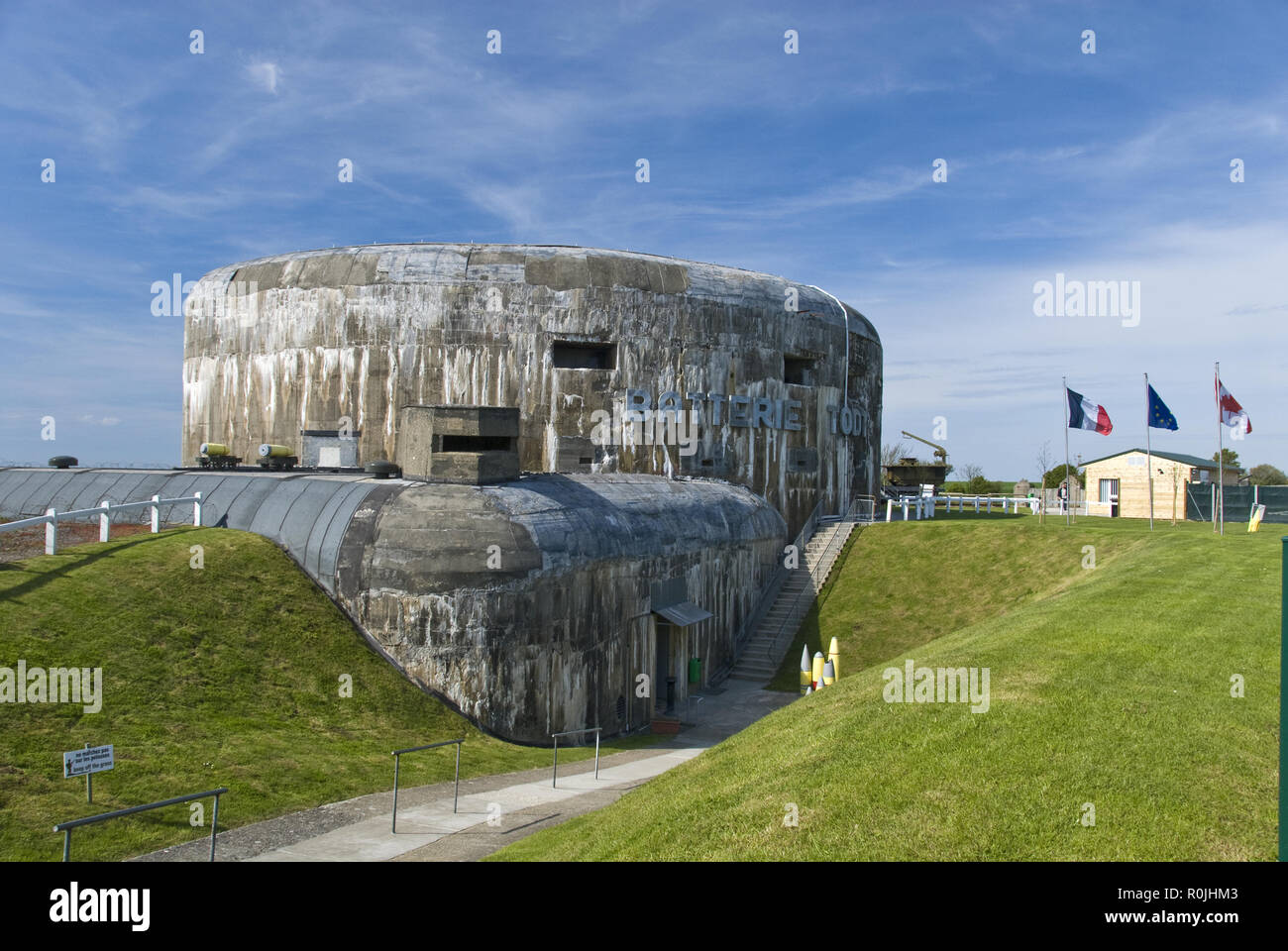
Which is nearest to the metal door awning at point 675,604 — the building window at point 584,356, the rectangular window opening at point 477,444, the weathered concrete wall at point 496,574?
the weathered concrete wall at point 496,574

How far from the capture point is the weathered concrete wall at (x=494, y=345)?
32125 mm

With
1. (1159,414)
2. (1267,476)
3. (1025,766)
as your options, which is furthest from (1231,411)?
(1267,476)

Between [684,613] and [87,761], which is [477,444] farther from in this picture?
[87,761]

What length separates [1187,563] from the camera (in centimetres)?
2077

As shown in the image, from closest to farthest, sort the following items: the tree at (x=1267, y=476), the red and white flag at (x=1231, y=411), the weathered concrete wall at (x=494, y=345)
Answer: the red and white flag at (x=1231, y=411)
the weathered concrete wall at (x=494, y=345)
the tree at (x=1267, y=476)

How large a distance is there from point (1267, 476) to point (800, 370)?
57270mm

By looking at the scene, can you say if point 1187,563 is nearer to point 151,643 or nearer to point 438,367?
point 151,643

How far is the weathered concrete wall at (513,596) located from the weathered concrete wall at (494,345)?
33.9 ft

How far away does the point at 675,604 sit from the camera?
24094mm

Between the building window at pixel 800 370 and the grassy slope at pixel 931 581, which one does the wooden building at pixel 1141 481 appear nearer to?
the grassy slope at pixel 931 581

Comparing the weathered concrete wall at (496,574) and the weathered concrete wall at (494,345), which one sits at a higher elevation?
the weathered concrete wall at (494,345)

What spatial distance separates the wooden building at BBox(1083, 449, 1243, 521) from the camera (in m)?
39.5
